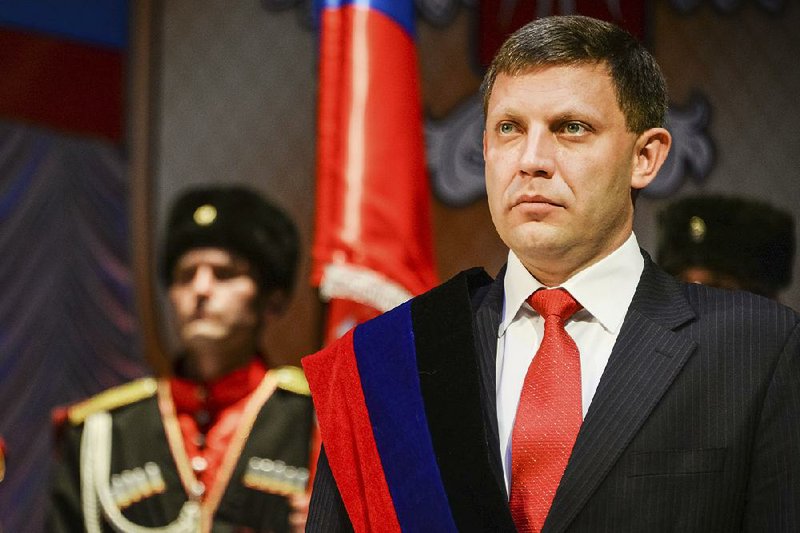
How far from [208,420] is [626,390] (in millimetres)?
1395

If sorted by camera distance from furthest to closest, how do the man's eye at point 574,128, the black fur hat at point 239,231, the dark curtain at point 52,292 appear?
the dark curtain at point 52,292 < the black fur hat at point 239,231 < the man's eye at point 574,128

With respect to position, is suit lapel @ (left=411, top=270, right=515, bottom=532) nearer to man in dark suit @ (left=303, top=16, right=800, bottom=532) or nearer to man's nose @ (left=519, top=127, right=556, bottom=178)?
man in dark suit @ (left=303, top=16, right=800, bottom=532)

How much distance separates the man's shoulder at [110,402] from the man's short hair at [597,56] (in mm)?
1399

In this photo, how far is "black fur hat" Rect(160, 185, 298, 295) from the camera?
240 centimetres

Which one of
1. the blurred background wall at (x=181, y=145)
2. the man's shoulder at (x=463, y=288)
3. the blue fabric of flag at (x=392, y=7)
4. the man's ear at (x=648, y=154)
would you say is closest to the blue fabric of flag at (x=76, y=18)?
the blurred background wall at (x=181, y=145)

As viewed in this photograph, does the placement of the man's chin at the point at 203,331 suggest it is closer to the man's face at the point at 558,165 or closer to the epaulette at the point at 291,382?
the epaulette at the point at 291,382

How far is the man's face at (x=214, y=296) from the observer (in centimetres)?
230

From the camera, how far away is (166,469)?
226cm

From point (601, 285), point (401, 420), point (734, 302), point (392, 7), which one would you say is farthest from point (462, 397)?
point (392, 7)

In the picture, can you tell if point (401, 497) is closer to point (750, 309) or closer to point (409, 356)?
point (409, 356)

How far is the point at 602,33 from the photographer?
47.3 inches

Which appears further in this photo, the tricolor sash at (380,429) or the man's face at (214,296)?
the man's face at (214,296)

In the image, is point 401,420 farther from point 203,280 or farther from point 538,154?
point 203,280

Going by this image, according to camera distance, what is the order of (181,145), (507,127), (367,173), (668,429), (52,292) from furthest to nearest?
(181,145) < (52,292) < (367,173) < (507,127) < (668,429)
